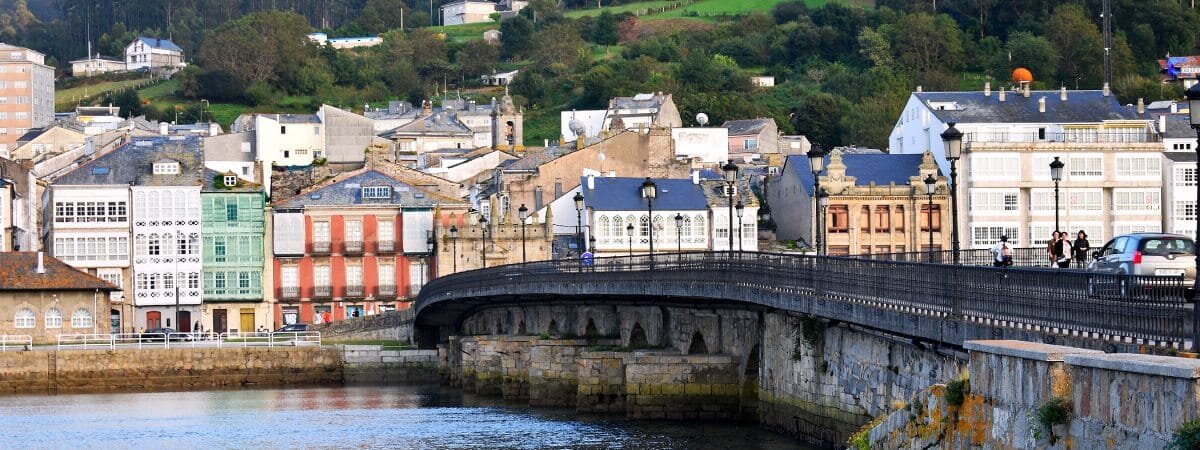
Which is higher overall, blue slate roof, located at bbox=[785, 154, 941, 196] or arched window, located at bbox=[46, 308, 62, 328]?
blue slate roof, located at bbox=[785, 154, 941, 196]

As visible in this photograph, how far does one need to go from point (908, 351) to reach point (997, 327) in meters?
6.98

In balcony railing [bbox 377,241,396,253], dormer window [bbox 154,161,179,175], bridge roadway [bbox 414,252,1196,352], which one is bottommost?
bridge roadway [bbox 414,252,1196,352]

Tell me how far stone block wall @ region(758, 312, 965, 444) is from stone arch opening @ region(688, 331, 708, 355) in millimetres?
5897

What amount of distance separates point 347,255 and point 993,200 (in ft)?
102

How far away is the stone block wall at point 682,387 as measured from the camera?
176 feet

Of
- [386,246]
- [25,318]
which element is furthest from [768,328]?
[386,246]

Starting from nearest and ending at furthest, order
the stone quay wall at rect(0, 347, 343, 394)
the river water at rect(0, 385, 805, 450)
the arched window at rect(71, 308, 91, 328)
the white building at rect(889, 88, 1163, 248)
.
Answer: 1. the river water at rect(0, 385, 805, 450)
2. the stone quay wall at rect(0, 347, 343, 394)
3. the arched window at rect(71, 308, 91, 328)
4. the white building at rect(889, 88, 1163, 248)

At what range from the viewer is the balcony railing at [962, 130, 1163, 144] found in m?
109

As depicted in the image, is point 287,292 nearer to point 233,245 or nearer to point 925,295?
point 233,245

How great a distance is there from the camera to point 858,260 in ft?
130

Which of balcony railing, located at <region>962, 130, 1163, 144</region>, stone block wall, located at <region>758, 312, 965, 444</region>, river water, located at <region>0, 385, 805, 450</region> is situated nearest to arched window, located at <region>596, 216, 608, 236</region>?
balcony railing, located at <region>962, 130, 1163, 144</region>

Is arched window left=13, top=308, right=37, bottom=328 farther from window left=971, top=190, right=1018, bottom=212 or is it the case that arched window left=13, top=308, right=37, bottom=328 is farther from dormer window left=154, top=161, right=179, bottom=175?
window left=971, top=190, right=1018, bottom=212

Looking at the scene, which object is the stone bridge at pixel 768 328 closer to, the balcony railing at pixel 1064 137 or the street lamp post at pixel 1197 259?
the street lamp post at pixel 1197 259

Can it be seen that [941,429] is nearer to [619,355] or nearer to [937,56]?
[619,355]
